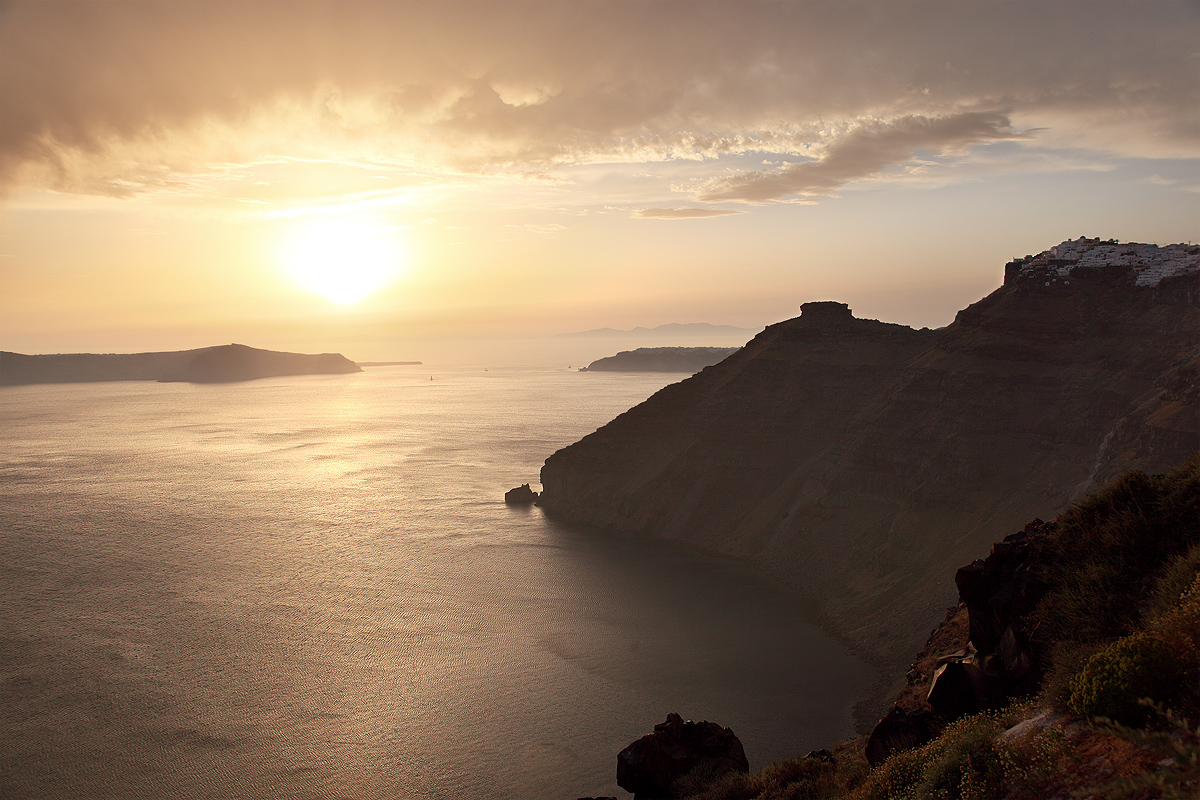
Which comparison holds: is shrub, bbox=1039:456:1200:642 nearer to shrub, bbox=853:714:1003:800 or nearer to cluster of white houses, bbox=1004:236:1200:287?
shrub, bbox=853:714:1003:800

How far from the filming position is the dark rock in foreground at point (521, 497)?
98750mm

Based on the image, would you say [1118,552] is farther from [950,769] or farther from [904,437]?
[904,437]

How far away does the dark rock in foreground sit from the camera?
98750mm

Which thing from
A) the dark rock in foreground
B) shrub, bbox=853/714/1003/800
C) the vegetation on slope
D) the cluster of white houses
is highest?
the cluster of white houses

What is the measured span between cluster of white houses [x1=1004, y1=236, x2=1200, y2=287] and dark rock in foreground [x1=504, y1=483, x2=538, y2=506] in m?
65.6

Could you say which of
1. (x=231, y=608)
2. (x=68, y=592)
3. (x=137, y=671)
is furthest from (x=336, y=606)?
(x=68, y=592)

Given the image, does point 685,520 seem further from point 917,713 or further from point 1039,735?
point 1039,735

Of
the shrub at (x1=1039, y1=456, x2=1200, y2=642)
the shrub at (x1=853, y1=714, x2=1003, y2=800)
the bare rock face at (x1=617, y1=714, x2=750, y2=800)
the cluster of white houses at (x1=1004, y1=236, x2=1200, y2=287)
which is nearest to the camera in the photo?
the shrub at (x1=853, y1=714, x2=1003, y2=800)

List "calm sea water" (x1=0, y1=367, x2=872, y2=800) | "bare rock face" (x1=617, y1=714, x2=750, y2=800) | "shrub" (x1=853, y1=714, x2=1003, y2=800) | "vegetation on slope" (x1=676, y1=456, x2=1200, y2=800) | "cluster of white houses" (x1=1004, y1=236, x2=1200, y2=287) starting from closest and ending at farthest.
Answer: "vegetation on slope" (x1=676, y1=456, x2=1200, y2=800), "shrub" (x1=853, y1=714, x2=1003, y2=800), "bare rock face" (x1=617, y1=714, x2=750, y2=800), "calm sea water" (x1=0, y1=367, x2=872, y2=800), "cluster of white houses" (x1=1004, y1=236, x2=1200, y2=287)

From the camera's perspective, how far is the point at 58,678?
45500 mm

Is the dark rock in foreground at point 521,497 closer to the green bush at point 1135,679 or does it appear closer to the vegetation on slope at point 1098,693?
the vegetation on slope at point 1098,693

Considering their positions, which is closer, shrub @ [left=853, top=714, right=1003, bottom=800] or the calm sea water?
shrub @ [left=853, top=714, right=1003, bottom=800]

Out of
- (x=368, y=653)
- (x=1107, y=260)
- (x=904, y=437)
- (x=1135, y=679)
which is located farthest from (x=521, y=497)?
(x=1135, y=679)

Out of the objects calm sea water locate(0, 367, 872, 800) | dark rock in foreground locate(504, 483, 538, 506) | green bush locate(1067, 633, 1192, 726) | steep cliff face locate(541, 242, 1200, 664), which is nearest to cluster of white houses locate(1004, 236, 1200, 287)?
steep cliff face locate(541, 242, 1200, 664)
